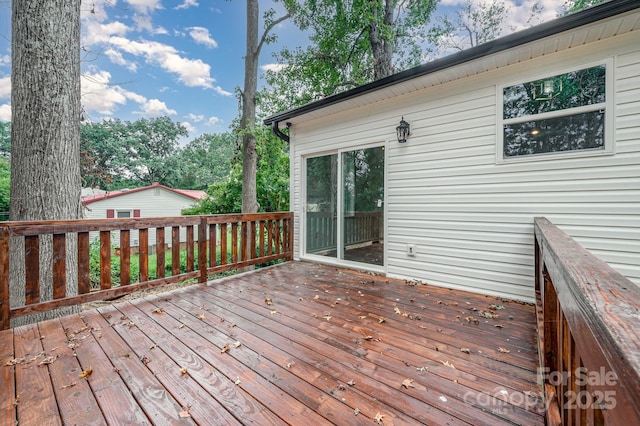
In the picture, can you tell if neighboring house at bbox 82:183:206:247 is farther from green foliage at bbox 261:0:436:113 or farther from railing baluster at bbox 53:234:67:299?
railing baluster at bbox 53:234:67:299

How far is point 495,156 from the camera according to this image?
3275 millimetres

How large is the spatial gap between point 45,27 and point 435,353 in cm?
467

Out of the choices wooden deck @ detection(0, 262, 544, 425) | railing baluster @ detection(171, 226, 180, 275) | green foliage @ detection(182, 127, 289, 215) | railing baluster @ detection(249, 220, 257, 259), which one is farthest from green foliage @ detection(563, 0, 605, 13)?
railing baluster @ detection(171, 226, 180, 275)

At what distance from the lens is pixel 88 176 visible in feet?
16.9

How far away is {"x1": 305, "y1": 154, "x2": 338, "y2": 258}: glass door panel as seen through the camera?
480 cm

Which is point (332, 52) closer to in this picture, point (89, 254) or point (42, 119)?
point (42, 119)

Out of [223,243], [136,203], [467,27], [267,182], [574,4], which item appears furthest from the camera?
[136,203]

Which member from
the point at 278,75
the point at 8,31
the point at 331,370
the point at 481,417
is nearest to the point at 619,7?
the point at 481,417

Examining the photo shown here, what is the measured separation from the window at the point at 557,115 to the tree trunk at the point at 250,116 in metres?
4.97

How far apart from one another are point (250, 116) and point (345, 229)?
397 cm

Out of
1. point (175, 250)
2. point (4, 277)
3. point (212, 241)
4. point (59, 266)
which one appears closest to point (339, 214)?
point (212, 241)

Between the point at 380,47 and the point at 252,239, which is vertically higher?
the point at 380,47

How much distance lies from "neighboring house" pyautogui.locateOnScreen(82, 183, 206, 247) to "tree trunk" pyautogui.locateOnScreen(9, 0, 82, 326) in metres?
9.69

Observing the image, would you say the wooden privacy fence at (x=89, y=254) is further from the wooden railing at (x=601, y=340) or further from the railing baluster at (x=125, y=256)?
the wooden railing at (x=601, y=340)
